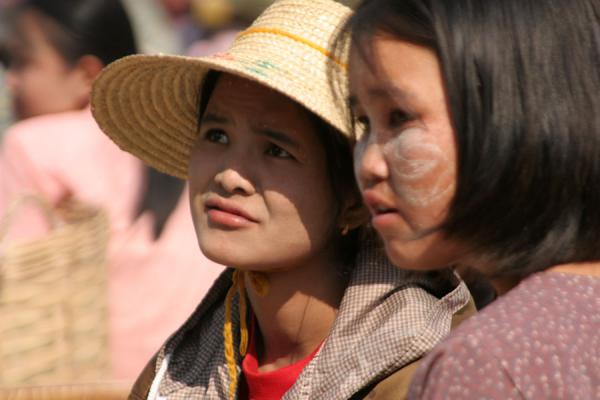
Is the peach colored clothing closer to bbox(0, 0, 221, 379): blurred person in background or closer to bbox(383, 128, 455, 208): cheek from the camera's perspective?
bbox(0, 0, 221, 379): blurred person in background

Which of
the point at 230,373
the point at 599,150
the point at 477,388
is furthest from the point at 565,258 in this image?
the point at 230,373

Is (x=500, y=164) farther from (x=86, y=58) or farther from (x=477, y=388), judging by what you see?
(x=86, y=58)

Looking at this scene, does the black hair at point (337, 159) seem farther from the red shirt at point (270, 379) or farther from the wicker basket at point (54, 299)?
the wicker basket at point (54, 299)

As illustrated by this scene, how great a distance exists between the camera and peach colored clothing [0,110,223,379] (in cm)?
397

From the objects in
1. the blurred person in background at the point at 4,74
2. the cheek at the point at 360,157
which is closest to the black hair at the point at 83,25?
the blurred person in background at the point at 4,74

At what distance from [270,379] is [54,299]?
122 cm

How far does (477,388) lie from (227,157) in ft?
2.66

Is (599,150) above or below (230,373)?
above

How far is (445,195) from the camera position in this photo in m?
1.43

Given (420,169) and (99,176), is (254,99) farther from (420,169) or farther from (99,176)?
(99,176)

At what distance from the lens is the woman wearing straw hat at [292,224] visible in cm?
186

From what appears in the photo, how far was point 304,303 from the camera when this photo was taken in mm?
2031

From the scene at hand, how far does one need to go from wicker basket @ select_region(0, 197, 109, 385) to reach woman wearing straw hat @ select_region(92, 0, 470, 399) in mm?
994

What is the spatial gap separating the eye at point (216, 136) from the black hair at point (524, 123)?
63 cm
